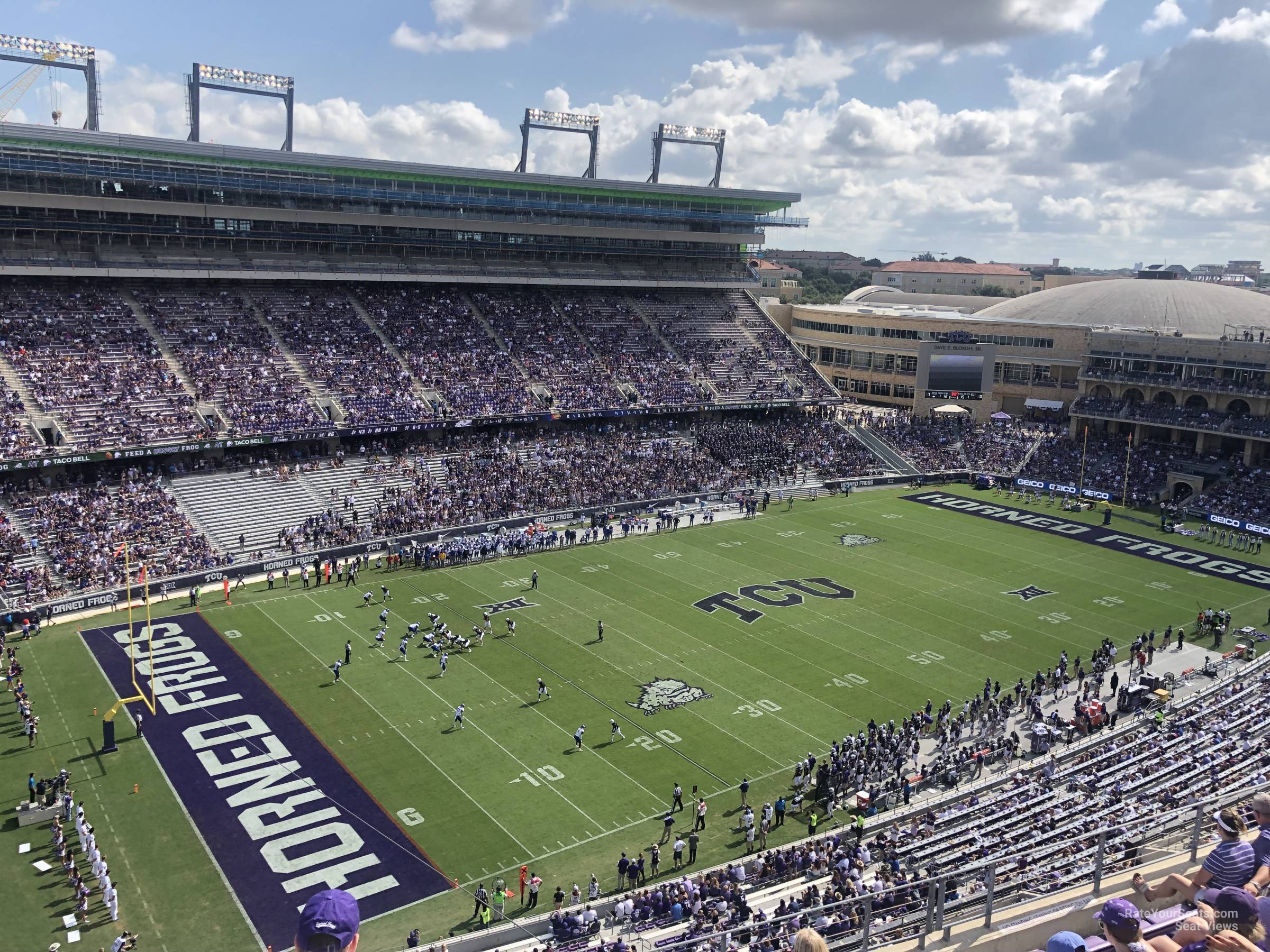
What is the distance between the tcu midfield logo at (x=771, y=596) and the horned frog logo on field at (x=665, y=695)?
6477 millimetres

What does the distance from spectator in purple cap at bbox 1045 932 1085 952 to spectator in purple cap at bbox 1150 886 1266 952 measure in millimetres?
1258

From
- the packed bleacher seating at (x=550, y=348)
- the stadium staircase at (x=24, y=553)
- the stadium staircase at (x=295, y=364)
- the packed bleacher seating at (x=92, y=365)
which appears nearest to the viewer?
the stadium staircase at (x=24, y=553)

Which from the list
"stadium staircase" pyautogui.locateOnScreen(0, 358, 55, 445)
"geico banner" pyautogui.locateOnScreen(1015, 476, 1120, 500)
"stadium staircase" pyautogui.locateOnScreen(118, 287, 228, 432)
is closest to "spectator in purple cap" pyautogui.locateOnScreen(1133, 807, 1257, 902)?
"stadium staircase" pyautogui.locateOnScreen(0, 358, 55, 445)

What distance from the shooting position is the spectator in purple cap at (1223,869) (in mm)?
9156

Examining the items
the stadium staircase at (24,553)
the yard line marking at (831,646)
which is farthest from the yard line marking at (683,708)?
the stadium staircase at (24,553)

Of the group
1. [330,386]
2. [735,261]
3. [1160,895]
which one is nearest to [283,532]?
[330,386]

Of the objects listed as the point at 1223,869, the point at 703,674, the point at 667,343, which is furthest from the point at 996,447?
the point at 1223,869

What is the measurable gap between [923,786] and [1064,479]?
137ft

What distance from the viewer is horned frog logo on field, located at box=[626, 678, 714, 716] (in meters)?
31.3

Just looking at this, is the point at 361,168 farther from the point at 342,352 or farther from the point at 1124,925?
the point at 1124,925

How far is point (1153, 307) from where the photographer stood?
77188 mm

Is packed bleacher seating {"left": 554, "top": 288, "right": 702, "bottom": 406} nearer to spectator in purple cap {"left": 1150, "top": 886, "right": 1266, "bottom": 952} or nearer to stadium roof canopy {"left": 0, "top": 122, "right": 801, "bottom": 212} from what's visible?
stadium roof canopy {"left": 0, "top": 122, "right": 801, "bottom": 212}

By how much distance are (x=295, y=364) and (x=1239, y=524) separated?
5162 centimetres

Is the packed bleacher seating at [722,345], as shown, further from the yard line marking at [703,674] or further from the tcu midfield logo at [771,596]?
the yard line marking at [703,674]
